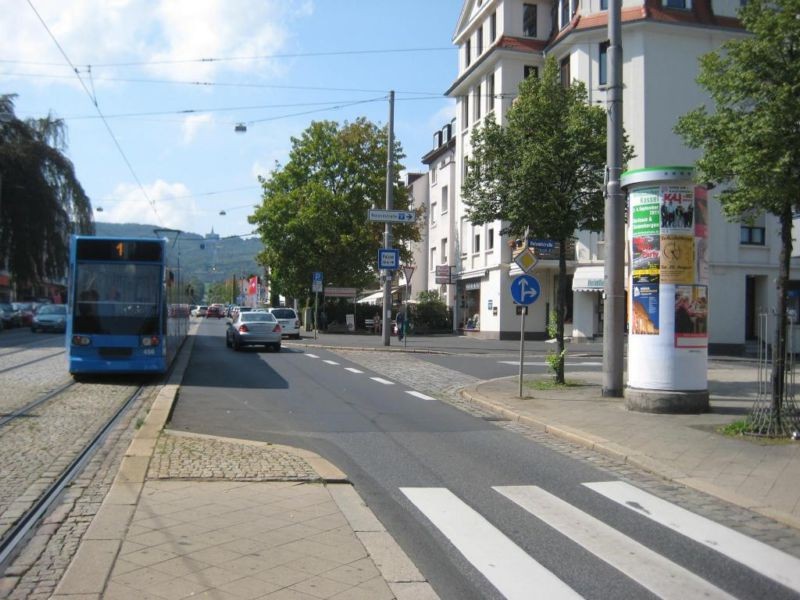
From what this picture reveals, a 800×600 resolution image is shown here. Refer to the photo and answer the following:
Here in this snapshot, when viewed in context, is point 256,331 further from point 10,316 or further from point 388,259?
point 10,316

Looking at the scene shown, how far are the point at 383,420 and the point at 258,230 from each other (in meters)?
39.4

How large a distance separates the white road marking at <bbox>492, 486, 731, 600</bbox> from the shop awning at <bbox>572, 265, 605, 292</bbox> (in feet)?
95.7

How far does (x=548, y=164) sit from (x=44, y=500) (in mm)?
11719

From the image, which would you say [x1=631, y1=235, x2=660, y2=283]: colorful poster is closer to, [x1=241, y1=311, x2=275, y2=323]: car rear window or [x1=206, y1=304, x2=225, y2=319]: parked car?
[x1=241, y1=311, x2=275, y2=323]: car rear window

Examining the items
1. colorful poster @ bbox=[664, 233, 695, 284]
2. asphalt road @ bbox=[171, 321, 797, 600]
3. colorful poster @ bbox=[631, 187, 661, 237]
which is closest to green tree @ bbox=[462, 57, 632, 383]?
colorful poster @ bbox=[631, 187, 661, 237]

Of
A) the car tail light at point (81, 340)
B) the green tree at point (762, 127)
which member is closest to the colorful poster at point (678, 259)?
the green tree at point (762, 127)

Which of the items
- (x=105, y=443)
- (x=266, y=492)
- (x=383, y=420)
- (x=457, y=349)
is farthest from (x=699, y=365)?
(x=457, y=349)

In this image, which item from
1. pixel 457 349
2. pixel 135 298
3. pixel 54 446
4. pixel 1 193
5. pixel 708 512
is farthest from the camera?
pixel 1 193

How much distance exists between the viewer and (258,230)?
49562mm

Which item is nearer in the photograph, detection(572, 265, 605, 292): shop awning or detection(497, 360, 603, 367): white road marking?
detection(497, 360, 603, 367): white road marking

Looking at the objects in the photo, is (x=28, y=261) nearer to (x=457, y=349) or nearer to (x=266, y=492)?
(x=457, y=349)

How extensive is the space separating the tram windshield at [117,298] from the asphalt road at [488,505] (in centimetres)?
285

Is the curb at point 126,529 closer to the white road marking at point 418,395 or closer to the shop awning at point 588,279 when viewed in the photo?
the white road marking at point 418,395

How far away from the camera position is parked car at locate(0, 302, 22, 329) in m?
44.2
